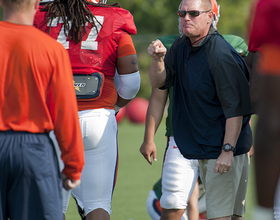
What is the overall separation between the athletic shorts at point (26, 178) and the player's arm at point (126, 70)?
1.24 metres

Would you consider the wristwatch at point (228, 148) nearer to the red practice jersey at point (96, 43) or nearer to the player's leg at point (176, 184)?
the player's leg at point (176, 184)

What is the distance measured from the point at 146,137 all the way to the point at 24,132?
1.69 metres

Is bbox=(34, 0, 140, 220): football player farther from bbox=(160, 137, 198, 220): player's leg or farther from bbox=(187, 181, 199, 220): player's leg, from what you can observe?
bbox=(187, 181, 199, 220): player's leg

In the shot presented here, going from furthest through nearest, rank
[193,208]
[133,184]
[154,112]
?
[133,184] < [193,208] < [154,112]

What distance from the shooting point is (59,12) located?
3.47 metres

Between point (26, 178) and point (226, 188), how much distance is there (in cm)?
162

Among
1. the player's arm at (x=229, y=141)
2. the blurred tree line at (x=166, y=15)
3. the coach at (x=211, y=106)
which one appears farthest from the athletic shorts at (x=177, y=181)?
the blurred tree line at (x=166, y=15)

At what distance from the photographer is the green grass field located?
18.6 ft

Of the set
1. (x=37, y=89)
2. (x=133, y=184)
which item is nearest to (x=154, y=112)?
(x=37, y=89)

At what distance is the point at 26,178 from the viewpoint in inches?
97.4

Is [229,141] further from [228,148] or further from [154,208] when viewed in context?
[154,208]

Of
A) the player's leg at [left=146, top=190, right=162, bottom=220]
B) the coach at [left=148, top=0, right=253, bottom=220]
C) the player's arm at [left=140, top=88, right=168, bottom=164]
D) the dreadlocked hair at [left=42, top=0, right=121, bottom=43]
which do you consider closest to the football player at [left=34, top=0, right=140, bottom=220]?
the dreadlocked hair at [left=42, top=0, right=121, bottom=43]

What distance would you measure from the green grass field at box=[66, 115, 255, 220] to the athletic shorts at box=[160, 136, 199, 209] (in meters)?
0.61

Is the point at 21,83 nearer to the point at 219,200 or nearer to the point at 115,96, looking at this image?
the point at 115,96
